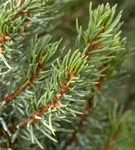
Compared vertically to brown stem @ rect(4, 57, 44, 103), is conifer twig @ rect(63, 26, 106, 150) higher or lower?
lower

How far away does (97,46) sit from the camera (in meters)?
0.47

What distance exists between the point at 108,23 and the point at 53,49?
7 cm

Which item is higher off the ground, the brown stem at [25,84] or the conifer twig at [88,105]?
the brown stem at [25,84]

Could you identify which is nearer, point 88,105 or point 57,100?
point 57,100

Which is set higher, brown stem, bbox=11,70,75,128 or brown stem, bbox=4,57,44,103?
brown stem, bbox=4,57,44,103

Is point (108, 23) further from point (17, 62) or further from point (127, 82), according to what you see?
point (127, 82)

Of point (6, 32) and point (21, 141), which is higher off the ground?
point (6, 32)

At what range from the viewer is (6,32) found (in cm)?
43

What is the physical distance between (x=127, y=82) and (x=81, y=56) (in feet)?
1.28

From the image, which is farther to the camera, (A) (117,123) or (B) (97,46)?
(A) (117,123)

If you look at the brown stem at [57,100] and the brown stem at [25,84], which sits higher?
the brown stem at [25,84]

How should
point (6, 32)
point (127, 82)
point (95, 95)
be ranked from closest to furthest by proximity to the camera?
point (6, 32), point (95, 95), point (127, 82)

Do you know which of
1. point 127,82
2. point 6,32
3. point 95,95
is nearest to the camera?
point 6,32

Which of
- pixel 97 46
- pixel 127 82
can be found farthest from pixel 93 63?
pixel 127 82
